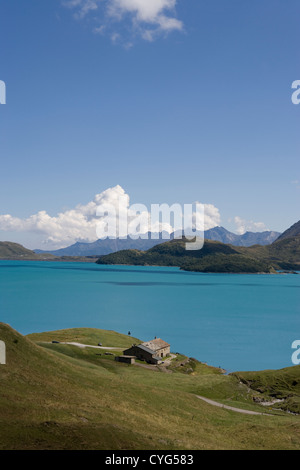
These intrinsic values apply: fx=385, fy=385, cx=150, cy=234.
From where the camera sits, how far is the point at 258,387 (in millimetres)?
88812

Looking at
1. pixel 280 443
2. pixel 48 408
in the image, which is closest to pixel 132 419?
pixel 48 408

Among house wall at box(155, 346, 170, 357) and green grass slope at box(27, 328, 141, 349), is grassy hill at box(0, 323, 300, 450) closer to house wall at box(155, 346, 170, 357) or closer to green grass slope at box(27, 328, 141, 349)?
house wall at box(155, 346, 170, 357)

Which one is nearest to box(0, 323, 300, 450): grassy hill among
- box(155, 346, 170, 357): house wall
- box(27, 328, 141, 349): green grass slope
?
box(155, 346, 170, 357): house wall

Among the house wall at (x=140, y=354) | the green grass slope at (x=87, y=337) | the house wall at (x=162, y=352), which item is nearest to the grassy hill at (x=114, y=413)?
the house wall at (x=140, y=354)

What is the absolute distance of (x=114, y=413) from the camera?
4556 cm

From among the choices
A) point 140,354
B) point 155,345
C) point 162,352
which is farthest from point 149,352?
point 162,352

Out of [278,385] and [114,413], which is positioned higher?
[114,413]

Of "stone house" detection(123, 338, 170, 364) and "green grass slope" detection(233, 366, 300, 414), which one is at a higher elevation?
"stone house" detection(123, 338, 170, 364)

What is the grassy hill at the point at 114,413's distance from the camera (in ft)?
112

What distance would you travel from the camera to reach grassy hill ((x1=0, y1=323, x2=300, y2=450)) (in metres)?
34.1

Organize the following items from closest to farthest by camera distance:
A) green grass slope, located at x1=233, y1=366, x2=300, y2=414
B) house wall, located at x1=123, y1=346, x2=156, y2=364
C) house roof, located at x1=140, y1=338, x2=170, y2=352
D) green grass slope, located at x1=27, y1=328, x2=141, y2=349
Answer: green grass slope, located at x1=233, y1=366, x2=300, y2=414, house wall, located at x1=123, y1=346, x2=156, y2=364, house roof, located at x1=140, y1=338, x2=170, y2=352, green grass slope, located at x1=27, y1=328, x2=141, y2=349

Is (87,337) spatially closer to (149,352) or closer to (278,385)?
(149,352)

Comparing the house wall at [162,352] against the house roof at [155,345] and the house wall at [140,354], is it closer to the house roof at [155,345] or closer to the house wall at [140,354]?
the house roof at [155,345]
